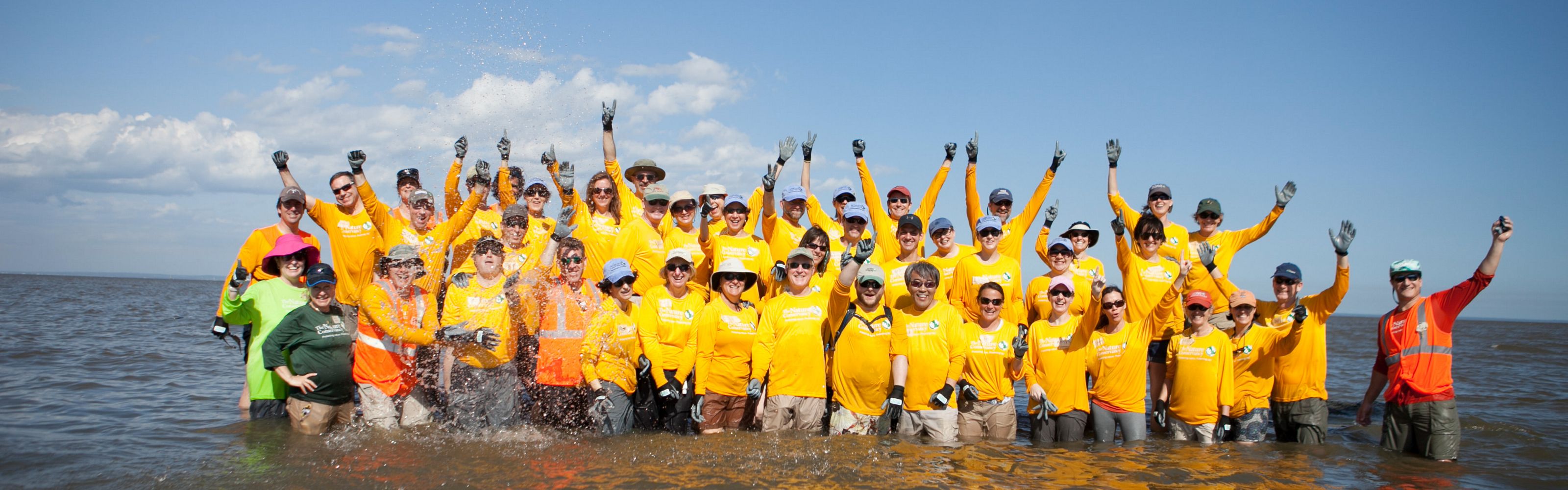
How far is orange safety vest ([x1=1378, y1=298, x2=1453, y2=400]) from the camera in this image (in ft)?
25.7

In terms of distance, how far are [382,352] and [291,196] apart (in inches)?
90.4

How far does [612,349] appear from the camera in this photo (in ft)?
26.2

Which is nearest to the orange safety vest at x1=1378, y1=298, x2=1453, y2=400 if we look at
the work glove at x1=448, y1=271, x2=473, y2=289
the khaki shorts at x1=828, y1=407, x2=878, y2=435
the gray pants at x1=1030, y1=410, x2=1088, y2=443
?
the gray pants at x1=1030, y1=410, x2=1088, y2=443

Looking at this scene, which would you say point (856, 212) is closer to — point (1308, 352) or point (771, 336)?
point (771, 336)

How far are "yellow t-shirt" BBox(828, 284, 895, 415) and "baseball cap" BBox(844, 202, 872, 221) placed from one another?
1.73 meters

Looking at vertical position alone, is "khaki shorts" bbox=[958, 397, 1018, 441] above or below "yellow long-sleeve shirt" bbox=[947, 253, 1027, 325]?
below

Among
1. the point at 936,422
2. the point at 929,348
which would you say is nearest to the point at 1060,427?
the point at 936,422

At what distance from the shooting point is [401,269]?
7.68 m

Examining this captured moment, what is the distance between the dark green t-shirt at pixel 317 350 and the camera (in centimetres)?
747

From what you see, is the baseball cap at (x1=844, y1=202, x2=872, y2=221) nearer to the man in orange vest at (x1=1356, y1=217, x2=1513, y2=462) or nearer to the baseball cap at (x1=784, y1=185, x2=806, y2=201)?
the baseball cap at (x1=784, y1=185, x2=806, y2=201)

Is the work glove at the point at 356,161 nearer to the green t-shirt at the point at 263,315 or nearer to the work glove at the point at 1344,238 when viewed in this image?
the green t-shirt at the point at 263,315

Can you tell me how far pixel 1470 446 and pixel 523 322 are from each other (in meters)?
11.7

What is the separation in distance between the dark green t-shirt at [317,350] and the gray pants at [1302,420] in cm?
976

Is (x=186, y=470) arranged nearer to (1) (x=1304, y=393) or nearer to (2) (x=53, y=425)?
(2) (x=53, y=425)
